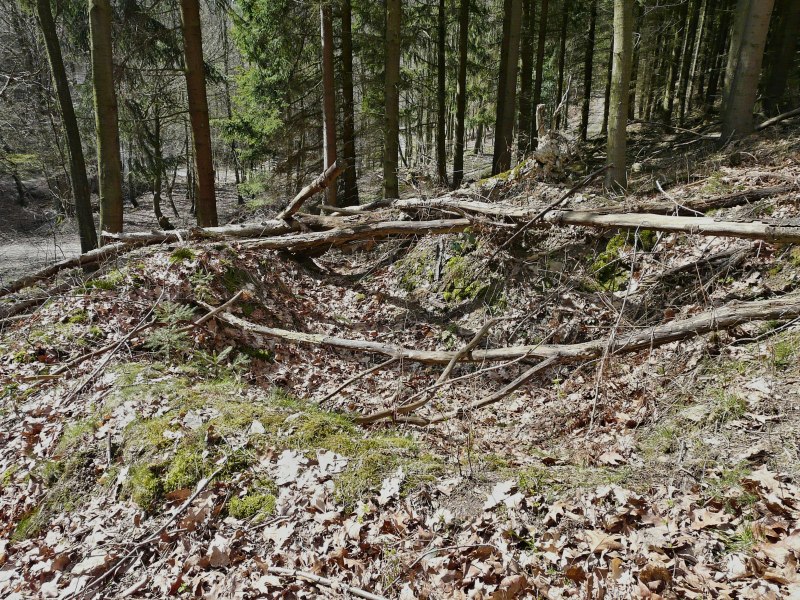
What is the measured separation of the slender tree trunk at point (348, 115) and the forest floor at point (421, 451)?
7.96 meters

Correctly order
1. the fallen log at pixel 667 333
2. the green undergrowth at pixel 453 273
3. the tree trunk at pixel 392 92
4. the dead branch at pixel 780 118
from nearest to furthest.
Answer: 1. the fallen log at pixel 667 333
2. the green undergrowth at pixel 453 273
3. the dead branch at pixel 780 118
4. the tree trunk at pixel 392 92

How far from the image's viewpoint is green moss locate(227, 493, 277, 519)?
304 centimetres

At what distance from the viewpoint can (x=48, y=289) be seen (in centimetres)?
675

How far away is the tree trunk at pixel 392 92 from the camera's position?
10.9 m

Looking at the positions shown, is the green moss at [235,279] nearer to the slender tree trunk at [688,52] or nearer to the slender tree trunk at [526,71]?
the slender tree trunk at [526,71]

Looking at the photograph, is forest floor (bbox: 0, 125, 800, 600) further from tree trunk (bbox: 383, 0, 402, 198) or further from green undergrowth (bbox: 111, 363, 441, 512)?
tree trunk (bbox: 383, 0, 402, 198)

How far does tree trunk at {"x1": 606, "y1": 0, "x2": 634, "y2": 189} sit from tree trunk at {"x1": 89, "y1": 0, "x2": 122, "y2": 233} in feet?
27.0

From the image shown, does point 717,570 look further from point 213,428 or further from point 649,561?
point 213,428

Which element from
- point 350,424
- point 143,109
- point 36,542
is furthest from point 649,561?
point 143,109

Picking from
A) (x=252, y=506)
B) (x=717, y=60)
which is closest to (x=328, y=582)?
(x=252, y=506)

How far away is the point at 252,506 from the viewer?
3.07 metres

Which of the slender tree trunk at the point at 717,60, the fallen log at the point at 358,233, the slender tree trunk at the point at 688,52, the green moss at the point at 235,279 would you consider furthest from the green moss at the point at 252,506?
the slender tree trunk at the point at 717,60

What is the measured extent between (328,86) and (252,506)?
11.2 metres

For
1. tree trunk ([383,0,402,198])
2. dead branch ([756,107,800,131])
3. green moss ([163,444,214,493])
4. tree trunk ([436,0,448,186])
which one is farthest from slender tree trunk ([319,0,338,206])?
green moss ([163,444,214,493])
